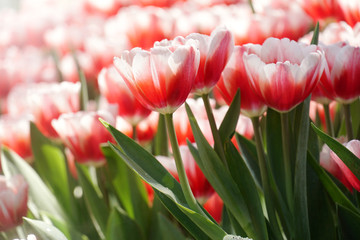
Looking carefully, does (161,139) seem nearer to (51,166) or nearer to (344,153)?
(51,166)

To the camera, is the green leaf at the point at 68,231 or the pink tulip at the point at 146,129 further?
the pink tulip at the point at 146,129

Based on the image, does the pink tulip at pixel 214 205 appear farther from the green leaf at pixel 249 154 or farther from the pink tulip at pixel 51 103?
the pink tulip at pixel 51 103

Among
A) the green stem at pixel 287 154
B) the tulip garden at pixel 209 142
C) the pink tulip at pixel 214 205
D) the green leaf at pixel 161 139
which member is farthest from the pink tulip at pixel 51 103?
the green stem at pixel 287 154

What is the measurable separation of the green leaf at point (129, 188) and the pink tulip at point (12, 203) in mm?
95

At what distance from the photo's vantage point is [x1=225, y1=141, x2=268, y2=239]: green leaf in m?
0.48

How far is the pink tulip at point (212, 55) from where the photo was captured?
46cm

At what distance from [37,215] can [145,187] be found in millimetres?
126

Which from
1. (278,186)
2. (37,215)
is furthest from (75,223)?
(278,186)

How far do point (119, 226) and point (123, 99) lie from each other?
0.52ft

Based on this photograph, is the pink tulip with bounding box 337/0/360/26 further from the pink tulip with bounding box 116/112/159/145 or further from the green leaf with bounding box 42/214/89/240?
the green leaf with bounding box 42/214/89/240

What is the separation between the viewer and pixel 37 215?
0.64 meters

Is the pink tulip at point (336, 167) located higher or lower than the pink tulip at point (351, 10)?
lower

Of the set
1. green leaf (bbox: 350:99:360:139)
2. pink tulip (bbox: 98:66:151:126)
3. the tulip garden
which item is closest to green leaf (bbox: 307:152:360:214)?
the tulip garden

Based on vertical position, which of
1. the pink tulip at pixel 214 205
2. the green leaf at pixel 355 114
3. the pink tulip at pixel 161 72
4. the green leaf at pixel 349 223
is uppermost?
the pink tulip at pixel 161 72
